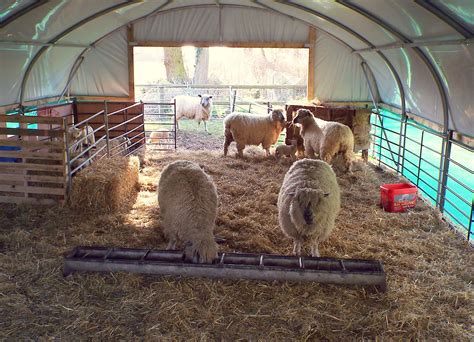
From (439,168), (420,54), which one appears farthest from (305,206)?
(420,54)

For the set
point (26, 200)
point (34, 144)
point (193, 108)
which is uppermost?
point (193, 108)

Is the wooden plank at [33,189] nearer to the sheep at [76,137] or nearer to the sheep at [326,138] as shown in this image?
the sheep at [76,137]

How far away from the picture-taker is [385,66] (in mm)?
10398

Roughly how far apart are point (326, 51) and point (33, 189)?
9044 millimetres

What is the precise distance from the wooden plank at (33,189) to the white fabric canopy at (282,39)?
284 cm

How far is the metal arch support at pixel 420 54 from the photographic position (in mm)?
7207

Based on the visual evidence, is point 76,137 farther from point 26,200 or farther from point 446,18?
point 446,18

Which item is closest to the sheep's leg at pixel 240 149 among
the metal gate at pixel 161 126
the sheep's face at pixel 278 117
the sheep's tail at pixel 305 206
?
the sheep's face at pixel 278 117

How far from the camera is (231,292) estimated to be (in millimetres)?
4316

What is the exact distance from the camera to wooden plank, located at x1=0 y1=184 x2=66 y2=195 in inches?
262

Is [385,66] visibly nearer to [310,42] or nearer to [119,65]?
[310,42]

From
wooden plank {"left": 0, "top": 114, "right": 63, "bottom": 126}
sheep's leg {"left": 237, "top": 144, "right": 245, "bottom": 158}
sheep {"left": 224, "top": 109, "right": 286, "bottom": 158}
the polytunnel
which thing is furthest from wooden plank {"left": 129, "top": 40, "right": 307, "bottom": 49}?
wooden plank {"left": 0, "top": 114, "right": 63, "bottom": 126}

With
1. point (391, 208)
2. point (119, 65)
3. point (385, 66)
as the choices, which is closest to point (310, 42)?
point (385, 66)

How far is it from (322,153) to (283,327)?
585 cm
